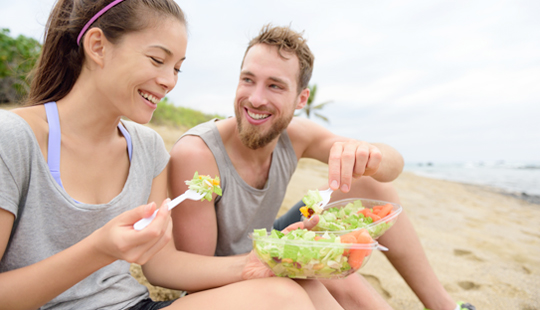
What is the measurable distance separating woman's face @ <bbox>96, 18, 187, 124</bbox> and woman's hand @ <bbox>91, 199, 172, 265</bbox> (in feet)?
1.95

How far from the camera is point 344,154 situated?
1.70m

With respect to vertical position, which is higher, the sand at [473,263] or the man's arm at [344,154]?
the man's arm at [344,154]

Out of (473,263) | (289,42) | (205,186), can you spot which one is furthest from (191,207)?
(473,263)

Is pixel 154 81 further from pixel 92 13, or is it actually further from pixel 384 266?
pixel 384 266

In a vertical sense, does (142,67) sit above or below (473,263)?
above


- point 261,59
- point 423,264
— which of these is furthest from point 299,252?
point 261,59

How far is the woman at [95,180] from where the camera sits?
1150 mm

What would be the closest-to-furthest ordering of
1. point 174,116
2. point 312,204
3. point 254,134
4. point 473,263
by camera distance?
point 312,204 → point 254,134 → point 473,263 → point 174,116

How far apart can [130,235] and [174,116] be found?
505 inches

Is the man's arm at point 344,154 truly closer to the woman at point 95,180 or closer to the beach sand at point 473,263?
the woman at point 95,180

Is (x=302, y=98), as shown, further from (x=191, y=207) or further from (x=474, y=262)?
(x=474, y=262)

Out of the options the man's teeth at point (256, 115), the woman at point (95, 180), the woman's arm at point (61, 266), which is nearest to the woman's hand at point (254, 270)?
the woman at point (95, 180)

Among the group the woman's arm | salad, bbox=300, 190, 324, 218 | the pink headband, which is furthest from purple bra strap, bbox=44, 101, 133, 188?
salad, bbox=300, 190, 324, 218

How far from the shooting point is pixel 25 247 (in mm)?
1285
